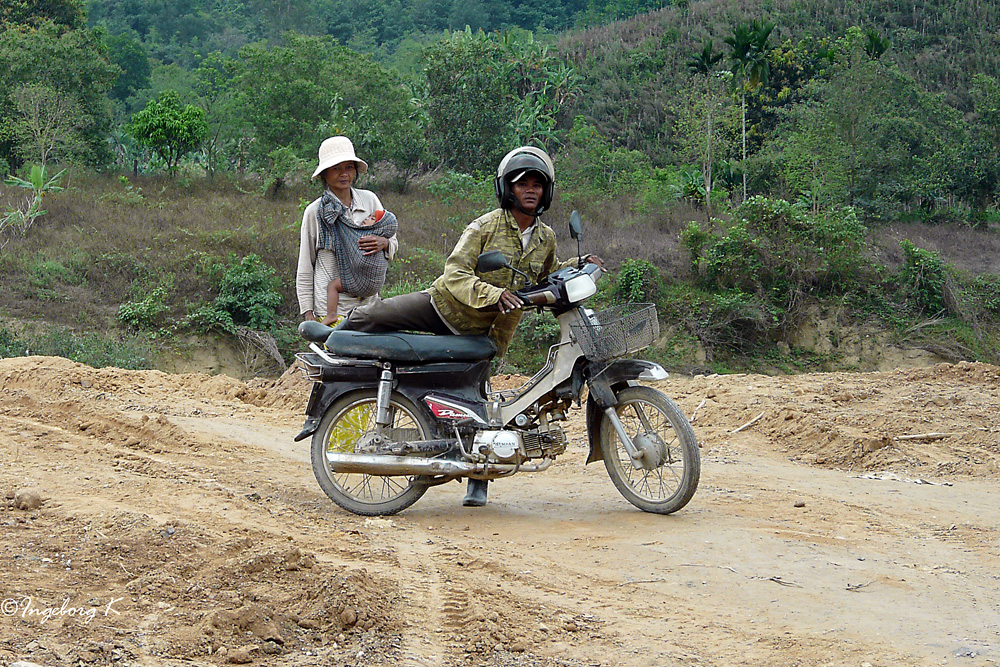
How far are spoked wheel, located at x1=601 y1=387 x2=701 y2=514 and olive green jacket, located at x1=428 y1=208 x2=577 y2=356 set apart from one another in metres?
0.84

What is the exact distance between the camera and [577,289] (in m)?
5.46

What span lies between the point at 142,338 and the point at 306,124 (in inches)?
488

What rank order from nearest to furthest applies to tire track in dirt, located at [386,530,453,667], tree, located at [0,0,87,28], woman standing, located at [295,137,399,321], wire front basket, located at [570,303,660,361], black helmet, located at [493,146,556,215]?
tire track in dirt, located at [386,530,453,667], wire front basket, located at [570,303,660,361], black helmet, located at [493,146,556,215], woman standing, located at [295,137,399,321], tree, located at [0,0,87,28]

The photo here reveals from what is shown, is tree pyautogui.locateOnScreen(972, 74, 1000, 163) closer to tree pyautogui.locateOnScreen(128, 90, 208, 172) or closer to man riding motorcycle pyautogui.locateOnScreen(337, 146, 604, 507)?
tree pyautogui.locateOnScreen(128, 90, 208, 172)

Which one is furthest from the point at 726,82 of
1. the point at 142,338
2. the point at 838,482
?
the point at 838,482

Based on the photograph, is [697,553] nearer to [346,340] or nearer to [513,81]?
[346,340]

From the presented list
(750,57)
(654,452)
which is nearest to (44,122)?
(750,57)

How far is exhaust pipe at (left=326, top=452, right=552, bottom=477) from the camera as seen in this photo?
566 cm

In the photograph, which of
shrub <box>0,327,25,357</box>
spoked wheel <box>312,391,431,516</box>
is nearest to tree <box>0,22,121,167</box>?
shrub <box>0,327,25,357</box>

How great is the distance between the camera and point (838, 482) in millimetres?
6898

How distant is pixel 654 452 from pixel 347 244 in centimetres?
244

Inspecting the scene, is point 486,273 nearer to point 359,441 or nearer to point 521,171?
point 521,171

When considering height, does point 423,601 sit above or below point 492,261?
below

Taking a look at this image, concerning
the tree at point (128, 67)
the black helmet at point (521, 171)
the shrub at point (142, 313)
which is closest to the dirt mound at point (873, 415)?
the black helmet at point (521, 171)
